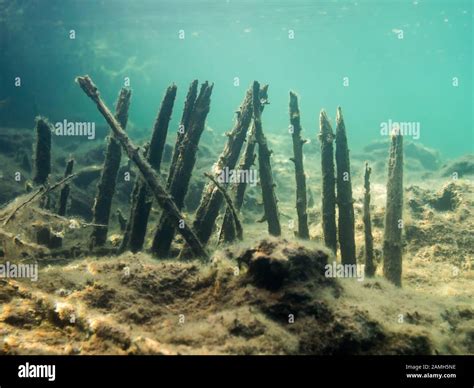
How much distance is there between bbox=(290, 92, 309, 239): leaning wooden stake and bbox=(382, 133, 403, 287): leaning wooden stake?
155 centimetres

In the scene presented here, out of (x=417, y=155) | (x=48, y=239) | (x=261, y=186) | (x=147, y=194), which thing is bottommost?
(x=48, y=239)

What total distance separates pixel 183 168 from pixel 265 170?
1.58 m

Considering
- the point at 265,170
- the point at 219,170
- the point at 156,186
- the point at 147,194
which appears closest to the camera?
the point at 156,186

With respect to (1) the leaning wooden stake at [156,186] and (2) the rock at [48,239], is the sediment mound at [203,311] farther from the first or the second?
(2) the rock at [48,239]

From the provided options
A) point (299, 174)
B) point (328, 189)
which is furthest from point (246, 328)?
point (299, 174)

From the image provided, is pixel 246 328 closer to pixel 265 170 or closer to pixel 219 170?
pixel 265 170

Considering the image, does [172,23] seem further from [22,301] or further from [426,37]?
[22,301]

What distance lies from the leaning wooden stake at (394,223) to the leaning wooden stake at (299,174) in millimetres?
1555

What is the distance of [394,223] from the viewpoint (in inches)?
265

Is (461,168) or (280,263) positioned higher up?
(461,168)

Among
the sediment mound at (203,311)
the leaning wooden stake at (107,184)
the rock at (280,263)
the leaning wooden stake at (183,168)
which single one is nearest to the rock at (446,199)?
the leaning wooden stake at (183,168)

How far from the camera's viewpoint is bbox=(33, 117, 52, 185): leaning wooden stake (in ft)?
25.8
